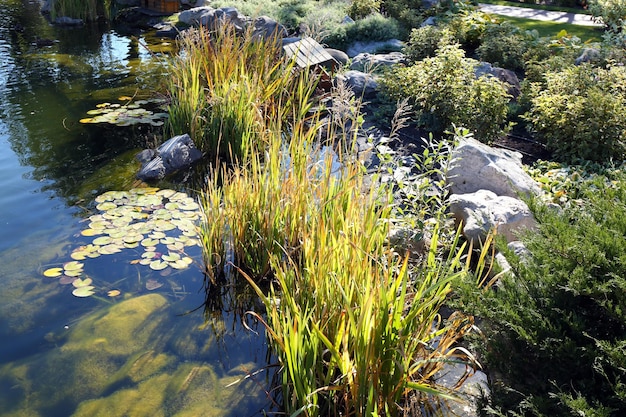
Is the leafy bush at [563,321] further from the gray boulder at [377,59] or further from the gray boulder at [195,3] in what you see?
the gray boulder at [195,3]

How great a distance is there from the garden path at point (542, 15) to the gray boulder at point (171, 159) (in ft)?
30.0

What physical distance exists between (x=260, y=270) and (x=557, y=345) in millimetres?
2240

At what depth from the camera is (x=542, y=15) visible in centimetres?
1257

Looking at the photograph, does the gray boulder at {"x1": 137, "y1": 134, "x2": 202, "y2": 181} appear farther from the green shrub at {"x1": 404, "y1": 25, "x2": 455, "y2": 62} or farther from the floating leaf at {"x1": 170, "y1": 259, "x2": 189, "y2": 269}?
the green shrub at {"x1": 404, "y1": 25, "x2": 455, "y2": 62}

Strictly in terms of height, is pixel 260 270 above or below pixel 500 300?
below

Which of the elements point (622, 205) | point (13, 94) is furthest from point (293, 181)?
point (13, 94)

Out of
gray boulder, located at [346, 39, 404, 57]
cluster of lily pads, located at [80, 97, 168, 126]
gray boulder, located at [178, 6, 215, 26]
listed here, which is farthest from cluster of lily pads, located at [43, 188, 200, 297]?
gray boulder, located at [178, 6, 215, 26]

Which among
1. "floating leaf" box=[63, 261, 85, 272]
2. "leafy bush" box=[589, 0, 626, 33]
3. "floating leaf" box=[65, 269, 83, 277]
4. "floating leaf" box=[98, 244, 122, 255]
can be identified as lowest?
"floating leaf" box=[65, 269, 83, 277]

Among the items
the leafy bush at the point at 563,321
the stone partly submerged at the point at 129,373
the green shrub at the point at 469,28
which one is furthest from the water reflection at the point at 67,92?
the green shrub at the point at 469,28

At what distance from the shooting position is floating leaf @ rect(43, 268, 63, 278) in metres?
4.13

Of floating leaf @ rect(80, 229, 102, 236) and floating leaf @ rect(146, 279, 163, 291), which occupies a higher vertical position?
floating leaf @ rect(80, 229, 102, 236)

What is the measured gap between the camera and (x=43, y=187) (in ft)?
18.1

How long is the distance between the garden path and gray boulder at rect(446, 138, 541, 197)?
819cm

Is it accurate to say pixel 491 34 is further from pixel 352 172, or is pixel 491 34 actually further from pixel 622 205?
pixel 622 205
